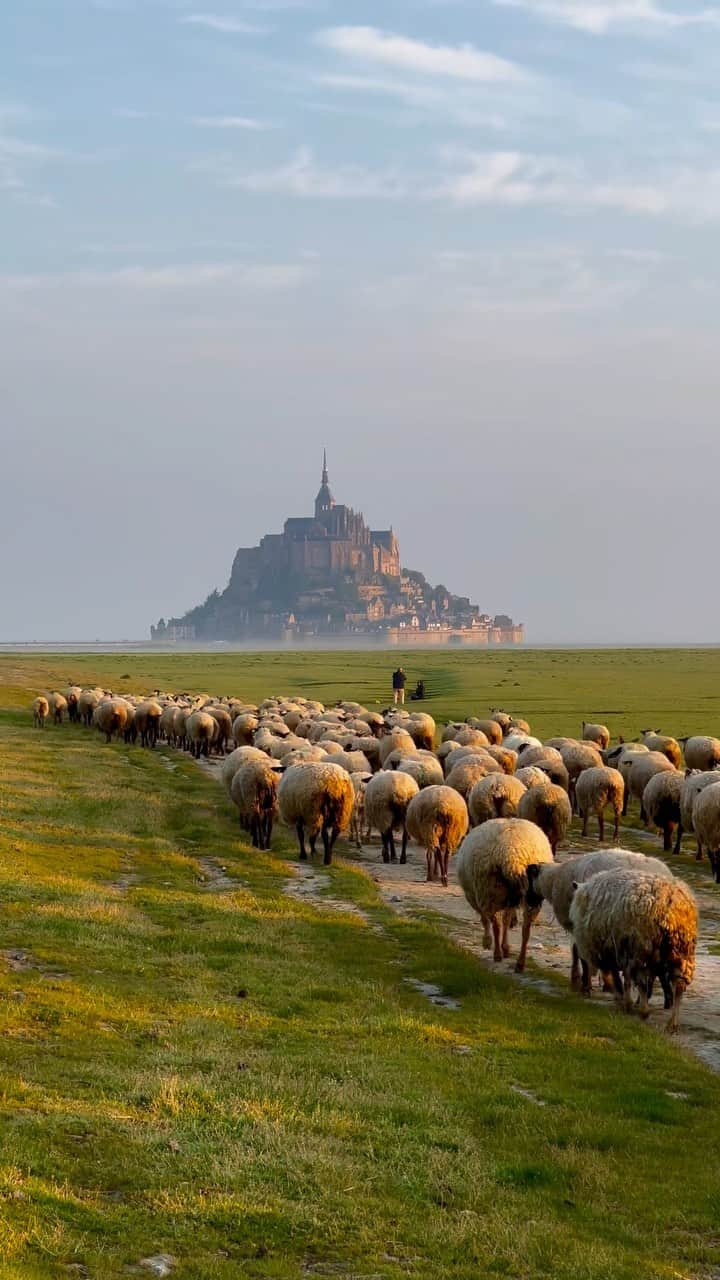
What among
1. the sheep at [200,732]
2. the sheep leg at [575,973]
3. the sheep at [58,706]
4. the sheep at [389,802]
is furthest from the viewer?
the sheep at [58,706]

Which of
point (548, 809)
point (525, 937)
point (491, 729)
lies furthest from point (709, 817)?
point (491, 729)

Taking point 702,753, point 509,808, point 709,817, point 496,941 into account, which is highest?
point 702,753

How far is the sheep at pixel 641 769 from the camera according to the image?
87.5 feet

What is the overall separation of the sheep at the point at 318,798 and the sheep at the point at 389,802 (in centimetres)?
82

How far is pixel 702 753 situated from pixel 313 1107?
2225cm

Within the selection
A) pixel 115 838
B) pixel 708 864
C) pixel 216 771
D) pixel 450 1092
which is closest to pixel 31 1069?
pixel 450 1092

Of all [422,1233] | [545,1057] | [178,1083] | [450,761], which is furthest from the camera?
[450,761]

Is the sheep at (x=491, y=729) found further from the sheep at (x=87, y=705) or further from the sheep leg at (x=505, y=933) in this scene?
the sheep leg at (x=505, y=933)

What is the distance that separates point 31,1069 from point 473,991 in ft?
18.2

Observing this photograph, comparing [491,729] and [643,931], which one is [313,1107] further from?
[491,729]

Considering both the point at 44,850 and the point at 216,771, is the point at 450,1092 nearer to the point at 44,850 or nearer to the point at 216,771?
the point at 44,850

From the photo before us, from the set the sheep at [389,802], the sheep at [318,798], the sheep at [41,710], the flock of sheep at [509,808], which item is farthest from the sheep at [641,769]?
the sheep at [41,710]

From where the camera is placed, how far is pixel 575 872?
13812 millimetres

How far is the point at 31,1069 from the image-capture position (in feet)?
30.8
